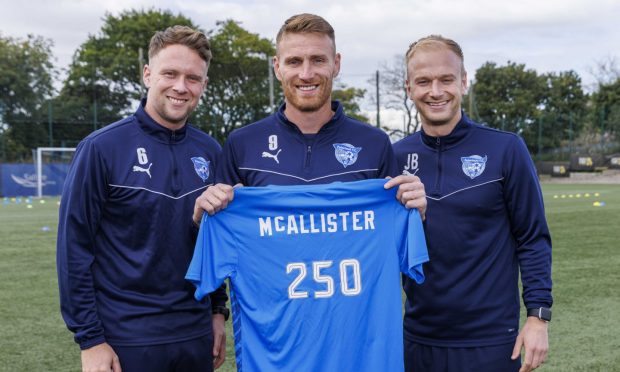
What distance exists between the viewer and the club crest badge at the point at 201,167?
9.66 feet

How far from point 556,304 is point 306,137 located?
4552 millimetres

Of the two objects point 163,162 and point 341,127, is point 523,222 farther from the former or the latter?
point 163,162

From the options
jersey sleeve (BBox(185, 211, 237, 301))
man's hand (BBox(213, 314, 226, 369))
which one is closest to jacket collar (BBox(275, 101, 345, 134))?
jersey sleeve (BBox(185, 211, 237, 301))

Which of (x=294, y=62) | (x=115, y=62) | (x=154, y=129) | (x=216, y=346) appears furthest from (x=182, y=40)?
(x=115, y=62)

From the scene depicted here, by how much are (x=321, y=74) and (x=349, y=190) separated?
52 cm

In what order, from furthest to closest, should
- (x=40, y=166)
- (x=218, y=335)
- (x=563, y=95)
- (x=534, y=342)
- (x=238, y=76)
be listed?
(x=563, y=95), (x=238, y=76), (x=40, y=166), (x=218, y=335), (x=534, y=342)

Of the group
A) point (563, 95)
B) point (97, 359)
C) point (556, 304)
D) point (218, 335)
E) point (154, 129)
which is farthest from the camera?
point (563, 95)

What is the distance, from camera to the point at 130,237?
9.14 feet

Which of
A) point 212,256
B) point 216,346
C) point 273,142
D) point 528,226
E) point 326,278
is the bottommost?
point 216,346

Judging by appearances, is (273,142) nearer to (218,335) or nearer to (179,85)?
(179,85)

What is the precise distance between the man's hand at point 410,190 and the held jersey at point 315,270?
0.08 m

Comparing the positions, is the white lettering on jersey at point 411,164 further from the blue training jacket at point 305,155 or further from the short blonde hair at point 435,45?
the short blonde hair at point 435,45

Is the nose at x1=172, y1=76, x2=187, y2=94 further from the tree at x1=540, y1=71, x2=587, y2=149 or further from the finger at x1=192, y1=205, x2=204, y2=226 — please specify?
the tree at x1=540, y1=71, x2=587, y2=149

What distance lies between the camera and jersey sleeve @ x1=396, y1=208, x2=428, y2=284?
8.87 feet
